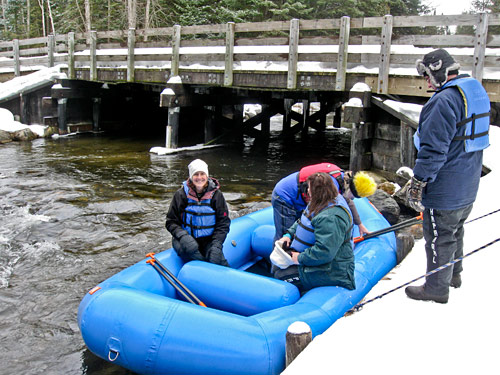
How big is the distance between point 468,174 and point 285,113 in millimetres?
14763

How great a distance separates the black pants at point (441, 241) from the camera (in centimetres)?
354

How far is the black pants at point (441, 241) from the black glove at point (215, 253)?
200 cm

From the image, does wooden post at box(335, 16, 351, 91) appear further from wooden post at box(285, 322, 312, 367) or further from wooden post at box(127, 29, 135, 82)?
wooden post at box(285, 322, 312, 367)

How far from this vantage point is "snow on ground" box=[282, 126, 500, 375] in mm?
2912

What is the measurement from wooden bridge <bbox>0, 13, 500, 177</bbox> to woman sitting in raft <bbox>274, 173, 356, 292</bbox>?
17.3 ft

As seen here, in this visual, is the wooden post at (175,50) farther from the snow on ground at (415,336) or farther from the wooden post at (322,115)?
the snow on ground at (415,336)

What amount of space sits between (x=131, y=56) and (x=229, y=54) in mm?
3936

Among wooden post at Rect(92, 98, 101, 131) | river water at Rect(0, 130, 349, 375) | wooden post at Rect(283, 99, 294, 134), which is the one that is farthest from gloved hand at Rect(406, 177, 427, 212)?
wooden post at Rect(92, 98, 101, 131)

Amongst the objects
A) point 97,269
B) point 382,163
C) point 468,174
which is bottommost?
point 97,269

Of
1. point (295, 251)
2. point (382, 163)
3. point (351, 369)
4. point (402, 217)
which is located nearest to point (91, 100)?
point (382, 163)

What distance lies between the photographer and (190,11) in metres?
23.6

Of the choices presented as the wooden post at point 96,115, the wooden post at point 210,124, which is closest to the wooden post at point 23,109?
the wooden post at point 96,115

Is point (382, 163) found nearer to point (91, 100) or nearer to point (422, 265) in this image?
point (422, 265)

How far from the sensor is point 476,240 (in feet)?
16.3
